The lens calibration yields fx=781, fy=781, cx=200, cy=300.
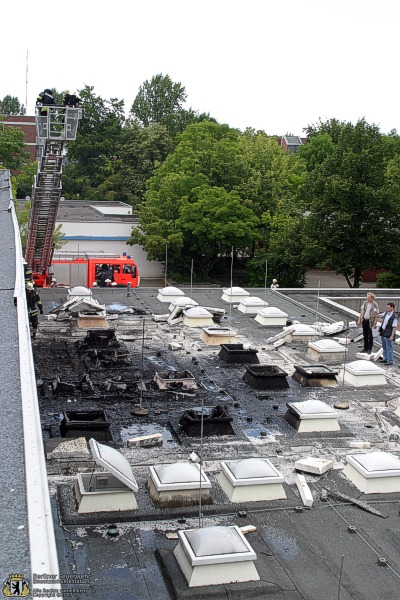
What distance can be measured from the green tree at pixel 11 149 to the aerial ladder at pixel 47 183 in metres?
27.3

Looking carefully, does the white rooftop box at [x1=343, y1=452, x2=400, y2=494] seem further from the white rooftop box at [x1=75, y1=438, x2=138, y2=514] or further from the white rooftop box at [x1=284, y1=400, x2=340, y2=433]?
Answer: the white rooftop box at [x1=75, y1=438, x2=138, y2=514]

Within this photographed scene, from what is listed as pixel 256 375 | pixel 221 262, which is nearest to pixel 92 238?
pixel 221 262

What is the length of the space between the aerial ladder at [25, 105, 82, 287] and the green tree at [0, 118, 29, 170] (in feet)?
89.7

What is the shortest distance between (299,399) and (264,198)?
36.4 m

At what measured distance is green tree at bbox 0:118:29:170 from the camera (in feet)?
187

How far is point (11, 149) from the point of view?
5734cm

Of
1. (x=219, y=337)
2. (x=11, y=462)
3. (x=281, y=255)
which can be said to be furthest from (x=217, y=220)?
(x=11, y=462)

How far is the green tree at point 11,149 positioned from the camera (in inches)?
2249

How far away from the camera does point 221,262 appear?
54.3 meters

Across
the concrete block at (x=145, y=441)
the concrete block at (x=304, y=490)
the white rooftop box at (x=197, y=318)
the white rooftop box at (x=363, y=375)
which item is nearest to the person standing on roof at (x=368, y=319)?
the white rooftop box at (x=363, y=375)

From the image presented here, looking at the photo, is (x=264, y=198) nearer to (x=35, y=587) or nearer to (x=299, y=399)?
(x=299, y=399)

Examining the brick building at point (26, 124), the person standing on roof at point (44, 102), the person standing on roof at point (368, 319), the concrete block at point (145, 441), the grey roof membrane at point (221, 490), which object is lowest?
the grey roof membrane at point (221, 490)

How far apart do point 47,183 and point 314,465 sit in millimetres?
18351

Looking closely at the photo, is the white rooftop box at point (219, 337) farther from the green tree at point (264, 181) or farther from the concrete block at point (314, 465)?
the green tree at point (264, 181)
